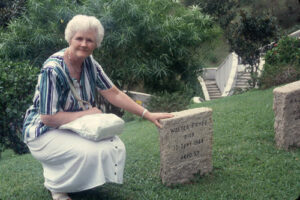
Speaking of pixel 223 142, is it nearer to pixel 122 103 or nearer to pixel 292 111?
pixel 292 111

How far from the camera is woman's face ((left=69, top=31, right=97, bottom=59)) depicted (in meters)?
3.06

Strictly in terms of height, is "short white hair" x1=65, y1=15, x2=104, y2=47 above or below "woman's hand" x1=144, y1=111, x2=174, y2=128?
above

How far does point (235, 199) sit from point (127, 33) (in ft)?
22.2

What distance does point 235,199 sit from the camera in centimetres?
352

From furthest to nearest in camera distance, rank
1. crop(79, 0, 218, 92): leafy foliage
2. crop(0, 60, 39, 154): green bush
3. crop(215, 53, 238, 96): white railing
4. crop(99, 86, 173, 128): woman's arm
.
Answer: crop(215, 53, 238, 96): white railing, crop(79, 0, 218, 92): leafy foliage, crop(0, 60, 39, 154): green bush, crop(99, 86, 173, 128): woman's arm

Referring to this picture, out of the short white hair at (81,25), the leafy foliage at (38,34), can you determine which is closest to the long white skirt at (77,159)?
the short white hair at (81,25)

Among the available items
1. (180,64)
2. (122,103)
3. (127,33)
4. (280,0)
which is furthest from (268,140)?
(280,0)

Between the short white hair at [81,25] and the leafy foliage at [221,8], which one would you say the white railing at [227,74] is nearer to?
the leafy foliage at [221,8]

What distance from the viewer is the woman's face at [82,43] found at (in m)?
3.06

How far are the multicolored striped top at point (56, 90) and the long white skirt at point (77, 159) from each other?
0.47 feet

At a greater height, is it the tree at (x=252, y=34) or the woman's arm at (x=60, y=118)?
the tree at (x=252, y=34)

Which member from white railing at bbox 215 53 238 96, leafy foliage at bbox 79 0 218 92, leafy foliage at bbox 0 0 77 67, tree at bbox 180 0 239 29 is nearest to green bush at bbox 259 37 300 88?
leafy foliage at bbox 79 0 218 92

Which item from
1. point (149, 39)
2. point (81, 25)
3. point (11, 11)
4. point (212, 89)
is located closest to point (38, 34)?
point (149, 39)

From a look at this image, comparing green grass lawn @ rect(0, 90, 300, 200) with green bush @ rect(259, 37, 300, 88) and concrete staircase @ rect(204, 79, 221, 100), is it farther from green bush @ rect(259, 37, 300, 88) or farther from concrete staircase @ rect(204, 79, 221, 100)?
concrete staircase @ rect(204, 79, 221, 100)
